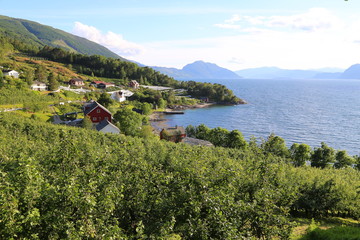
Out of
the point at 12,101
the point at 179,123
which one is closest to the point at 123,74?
the point at 179,123

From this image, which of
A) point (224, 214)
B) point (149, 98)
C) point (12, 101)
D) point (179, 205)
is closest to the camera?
point (224, 214)

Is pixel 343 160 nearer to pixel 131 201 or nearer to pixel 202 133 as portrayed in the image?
pixel 202 133

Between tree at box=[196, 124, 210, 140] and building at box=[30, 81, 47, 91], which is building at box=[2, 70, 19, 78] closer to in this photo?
building at box=[30, 81, 47, 91]

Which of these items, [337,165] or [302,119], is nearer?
[337,165]

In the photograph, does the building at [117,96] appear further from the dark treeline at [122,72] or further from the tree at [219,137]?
the tree at [219,137]

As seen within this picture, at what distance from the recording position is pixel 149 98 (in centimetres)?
11069

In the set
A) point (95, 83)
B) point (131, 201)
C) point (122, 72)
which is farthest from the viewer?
point (122, 72)

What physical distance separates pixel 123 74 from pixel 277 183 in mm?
143238

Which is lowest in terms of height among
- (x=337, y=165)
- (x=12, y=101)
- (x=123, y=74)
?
(x=337, y=165)

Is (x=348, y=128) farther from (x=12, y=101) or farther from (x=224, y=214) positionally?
(x=12, y=101)

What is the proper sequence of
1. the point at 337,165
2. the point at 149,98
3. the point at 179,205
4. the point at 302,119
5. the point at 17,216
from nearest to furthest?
the point at 17,216, the point at 179,205, the point at 337,165, the point at 302,119, the point at 149,98

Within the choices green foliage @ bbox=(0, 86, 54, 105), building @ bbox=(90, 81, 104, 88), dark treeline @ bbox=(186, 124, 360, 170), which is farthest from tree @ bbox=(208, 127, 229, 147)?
building @ bbox=(90, 81, 104, 88)

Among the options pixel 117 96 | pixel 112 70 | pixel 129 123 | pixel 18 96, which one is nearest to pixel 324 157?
pixel 129 123

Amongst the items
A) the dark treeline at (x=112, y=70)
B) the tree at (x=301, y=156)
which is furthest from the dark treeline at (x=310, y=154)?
the dark treeline at (x=112, y=70)
